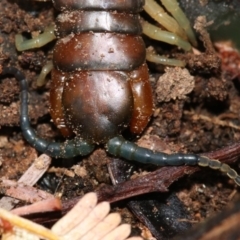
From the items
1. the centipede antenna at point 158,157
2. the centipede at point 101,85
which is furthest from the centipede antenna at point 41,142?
the centipede antenna at point 158,157

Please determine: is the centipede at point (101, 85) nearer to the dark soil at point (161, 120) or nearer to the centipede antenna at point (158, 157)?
the centipede antenna at point (158, 157)

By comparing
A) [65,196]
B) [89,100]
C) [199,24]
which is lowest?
[65,196]

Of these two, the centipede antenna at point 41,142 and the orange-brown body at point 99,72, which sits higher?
the orange-brown body at point 99,72

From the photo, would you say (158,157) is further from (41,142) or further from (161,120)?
(41,142)

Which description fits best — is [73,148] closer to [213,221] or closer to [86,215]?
[86,215]

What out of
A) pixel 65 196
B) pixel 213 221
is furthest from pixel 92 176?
pixel 213 221

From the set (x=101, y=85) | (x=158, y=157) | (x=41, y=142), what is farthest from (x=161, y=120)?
(x=41, y=142)
